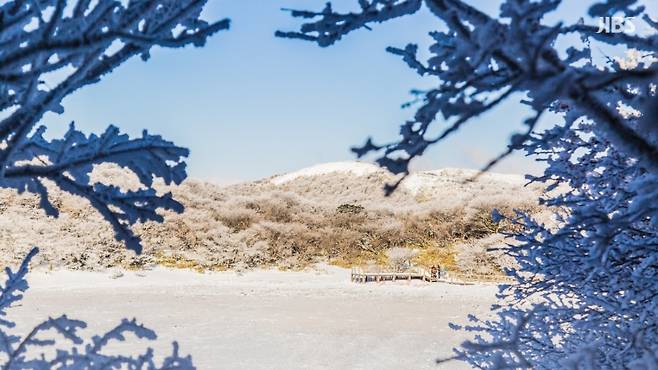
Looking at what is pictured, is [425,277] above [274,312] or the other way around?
above

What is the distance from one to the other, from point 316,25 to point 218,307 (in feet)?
40.0

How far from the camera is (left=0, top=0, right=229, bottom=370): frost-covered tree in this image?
1631mm

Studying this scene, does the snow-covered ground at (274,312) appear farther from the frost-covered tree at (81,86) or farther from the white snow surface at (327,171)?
the white snow surface at (327,171)

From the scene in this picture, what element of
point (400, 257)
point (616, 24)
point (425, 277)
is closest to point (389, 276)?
point (425, 277)

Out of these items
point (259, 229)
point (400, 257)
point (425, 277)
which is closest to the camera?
point (425, 277)

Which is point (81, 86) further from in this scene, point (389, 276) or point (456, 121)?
point (389, 276)

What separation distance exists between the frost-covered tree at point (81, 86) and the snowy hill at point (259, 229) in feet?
51.2

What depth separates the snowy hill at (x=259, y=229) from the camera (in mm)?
19500

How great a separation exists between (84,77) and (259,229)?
21.2 meters

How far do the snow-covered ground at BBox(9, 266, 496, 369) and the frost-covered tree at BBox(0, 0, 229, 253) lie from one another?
6.85 metres

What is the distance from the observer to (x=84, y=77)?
189cm

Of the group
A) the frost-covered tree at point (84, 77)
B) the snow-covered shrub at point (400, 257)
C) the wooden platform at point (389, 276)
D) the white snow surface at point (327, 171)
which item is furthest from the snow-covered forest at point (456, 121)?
the white snow surface at point (327, 171)

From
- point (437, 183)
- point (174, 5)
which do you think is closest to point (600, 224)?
point (174, 5)

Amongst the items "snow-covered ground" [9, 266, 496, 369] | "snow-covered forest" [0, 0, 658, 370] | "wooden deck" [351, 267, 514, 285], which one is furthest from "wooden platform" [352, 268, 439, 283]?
"snow-covered forest" [0, 0, 658, 370]
